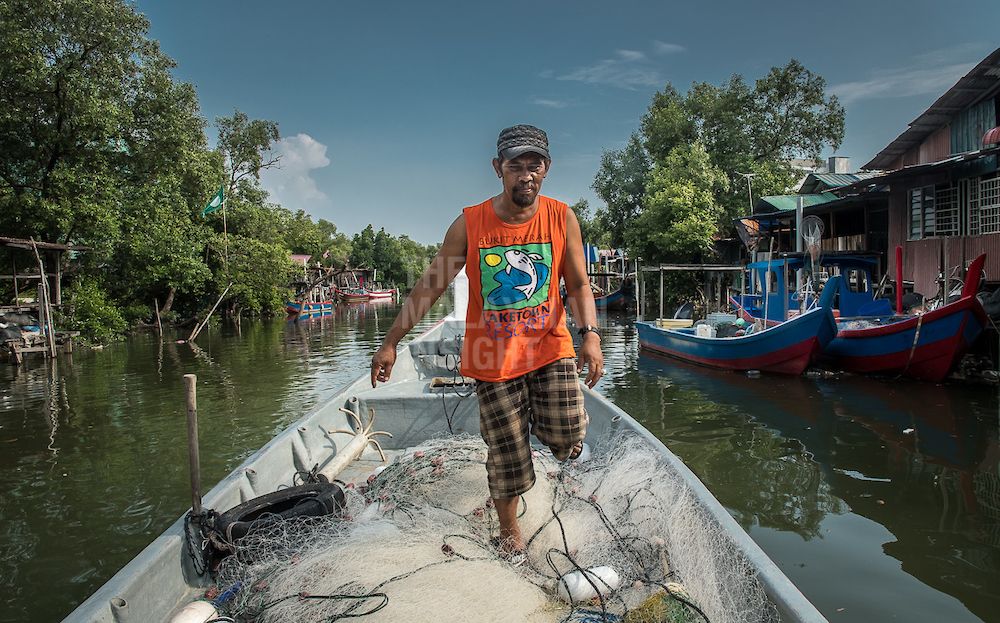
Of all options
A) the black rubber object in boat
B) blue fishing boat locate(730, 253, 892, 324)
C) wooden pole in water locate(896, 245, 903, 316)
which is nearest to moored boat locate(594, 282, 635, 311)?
blue fishing boat locate(730, 253, 892, 324)

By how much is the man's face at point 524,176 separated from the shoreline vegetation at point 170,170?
1730cm

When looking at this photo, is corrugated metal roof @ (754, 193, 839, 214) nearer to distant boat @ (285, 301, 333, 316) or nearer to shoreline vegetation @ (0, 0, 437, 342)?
shoreline vegetation @ (0, 0, 437, 342)

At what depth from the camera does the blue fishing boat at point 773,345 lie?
10.8 meters

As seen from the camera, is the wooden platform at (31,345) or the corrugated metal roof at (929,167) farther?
the wooden platform at (31,345)

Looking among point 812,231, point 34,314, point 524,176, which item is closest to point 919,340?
point 812,231

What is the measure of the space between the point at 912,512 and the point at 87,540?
23.3 feet

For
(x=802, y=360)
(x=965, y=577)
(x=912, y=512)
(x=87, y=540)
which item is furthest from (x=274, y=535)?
(x=802, y=360)

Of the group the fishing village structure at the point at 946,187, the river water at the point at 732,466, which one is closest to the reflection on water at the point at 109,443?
the river water at the point at 732,466

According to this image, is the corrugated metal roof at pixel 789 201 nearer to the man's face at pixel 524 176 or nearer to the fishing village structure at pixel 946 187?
the fishing village structure at pixel 946 187

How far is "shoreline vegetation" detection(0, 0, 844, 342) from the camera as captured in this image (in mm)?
15430

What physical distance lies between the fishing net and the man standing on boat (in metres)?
0.31

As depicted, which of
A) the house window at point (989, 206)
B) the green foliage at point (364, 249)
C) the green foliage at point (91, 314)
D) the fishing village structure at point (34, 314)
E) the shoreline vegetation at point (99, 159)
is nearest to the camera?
the house window at point (989, 206)

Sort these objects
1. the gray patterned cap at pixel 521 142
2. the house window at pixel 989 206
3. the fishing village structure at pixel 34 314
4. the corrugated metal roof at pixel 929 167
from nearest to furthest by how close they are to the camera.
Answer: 1. the gray patterned cap at pixel 521 142
2. the corrugated metal roof at pixel 929 167
3. the house window at pixel 989 206
4. the fishing village structure at pixel 34 314

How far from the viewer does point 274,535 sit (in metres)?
2.79
